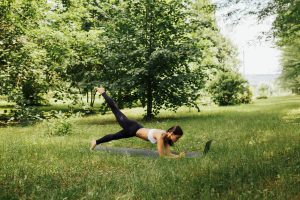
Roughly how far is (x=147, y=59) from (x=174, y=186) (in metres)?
13.2

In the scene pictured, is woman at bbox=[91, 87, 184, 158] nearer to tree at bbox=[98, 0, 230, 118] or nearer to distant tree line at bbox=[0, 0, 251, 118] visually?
distant tree line at bbox=[0, 0, 251, 118]

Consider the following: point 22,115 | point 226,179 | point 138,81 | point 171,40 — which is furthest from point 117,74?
point 226,179

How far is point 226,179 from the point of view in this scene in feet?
19.3

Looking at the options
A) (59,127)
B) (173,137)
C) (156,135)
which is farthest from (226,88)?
(173,137)

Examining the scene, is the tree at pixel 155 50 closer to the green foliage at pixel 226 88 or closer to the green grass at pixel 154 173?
the green grass at pixel 154 173

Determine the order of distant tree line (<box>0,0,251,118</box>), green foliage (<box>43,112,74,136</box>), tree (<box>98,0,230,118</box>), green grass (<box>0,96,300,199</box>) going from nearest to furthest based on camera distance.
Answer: green grass (<box>0,96,300,199</box>), green foliage (<box>43,112,74,136</box>), distant tree line (<box>0,0,251,118</box>), tree (<box>98,0,230,118</box>)

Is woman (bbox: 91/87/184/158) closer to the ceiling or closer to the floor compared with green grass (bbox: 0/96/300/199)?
closer to the ceiling

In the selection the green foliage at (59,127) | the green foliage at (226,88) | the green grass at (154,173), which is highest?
the green foliage at (226,88)

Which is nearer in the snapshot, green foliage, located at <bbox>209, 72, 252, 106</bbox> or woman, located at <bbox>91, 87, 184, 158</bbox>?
woman, located at <bbox>91, 87, 184, 158</bbox>

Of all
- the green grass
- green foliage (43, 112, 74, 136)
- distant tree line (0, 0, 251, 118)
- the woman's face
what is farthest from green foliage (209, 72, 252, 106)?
the woman's face

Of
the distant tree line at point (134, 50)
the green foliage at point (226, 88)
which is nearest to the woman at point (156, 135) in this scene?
the distant tree line at point (134, 50)

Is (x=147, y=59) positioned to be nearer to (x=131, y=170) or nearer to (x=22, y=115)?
(x=22, y=115)

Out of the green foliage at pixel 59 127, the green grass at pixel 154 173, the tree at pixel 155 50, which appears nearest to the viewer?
the green grass at pixel 154 173

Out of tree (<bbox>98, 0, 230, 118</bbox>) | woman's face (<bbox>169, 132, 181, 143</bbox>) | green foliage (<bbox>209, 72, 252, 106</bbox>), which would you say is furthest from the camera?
green foliage (<bbox>209, 72, 252, 106</bbox>)
